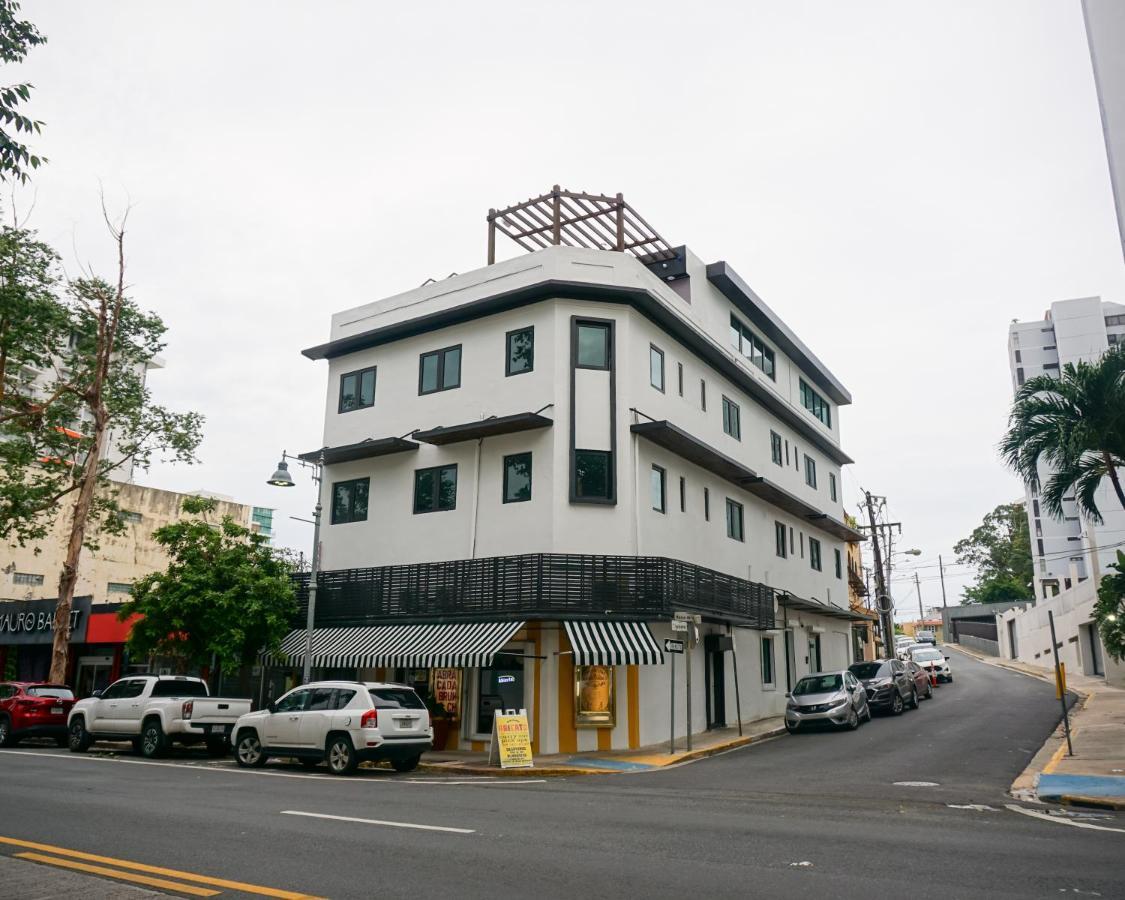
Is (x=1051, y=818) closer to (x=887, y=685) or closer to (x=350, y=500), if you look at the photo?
(x=887, y=685)

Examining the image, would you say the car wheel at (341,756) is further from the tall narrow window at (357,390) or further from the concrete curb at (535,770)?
the tall narrow window at (357,390)

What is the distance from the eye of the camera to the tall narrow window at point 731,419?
29.8 meters

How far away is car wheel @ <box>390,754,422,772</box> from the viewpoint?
58.3ft

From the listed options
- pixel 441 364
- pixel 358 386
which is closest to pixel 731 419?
pixel 441 364

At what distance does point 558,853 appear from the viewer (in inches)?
340

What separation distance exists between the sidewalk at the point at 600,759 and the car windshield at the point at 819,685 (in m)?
1.76

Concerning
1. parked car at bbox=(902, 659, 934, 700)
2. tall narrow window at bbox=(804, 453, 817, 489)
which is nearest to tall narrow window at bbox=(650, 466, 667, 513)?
parked car at bbox=(902, 659, 934, 700)

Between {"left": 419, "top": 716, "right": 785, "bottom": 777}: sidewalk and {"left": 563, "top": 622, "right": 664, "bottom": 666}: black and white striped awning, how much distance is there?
80.6 inches

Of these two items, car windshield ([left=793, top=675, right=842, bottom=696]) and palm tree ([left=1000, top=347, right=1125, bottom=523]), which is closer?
palm tree ([left=1000, top=347, right=1125, bottom=523])

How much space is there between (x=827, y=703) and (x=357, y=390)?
640 inches

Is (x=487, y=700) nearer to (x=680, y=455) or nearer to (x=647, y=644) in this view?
(x=647, y=644)

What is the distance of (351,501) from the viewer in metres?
27.5

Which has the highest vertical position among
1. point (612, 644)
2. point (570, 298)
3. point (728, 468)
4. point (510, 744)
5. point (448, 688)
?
point (570, 298)

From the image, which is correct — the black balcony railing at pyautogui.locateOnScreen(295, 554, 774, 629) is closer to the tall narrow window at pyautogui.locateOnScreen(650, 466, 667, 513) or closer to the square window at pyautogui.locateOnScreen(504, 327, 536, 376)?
the tall narrow window at pyautogui.locateOnScreen(650, 466, 667, 513)
